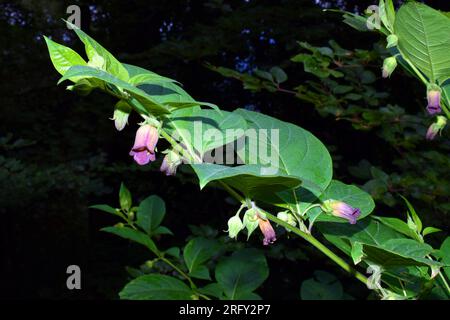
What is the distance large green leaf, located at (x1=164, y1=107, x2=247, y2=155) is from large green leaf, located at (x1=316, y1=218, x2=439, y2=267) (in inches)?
5.2

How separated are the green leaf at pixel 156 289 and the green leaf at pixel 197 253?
0.32 feet

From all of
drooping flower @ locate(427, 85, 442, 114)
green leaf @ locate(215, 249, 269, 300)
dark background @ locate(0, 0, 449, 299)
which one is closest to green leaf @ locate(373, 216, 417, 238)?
drooping flower @ locate(427, 85, 442, 114)

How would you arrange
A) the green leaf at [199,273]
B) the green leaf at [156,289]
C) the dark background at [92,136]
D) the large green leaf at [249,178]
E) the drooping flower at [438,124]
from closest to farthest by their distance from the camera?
the large green leaf at [249,178] → the drooping flower at [438,124] → the green leaf at [156,289] → the green leaf at [199,273] → the dark background at [92,136]

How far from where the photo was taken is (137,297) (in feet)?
2.48

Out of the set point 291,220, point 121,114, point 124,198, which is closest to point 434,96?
point 291,220

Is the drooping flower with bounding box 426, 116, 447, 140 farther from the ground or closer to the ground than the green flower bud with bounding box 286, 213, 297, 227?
farther from the ground

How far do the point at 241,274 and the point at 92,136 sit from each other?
303 centimetres

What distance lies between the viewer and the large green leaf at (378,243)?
1.22ft

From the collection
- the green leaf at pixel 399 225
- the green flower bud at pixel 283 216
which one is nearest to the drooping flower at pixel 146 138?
the green flower bud at pixel 283 216

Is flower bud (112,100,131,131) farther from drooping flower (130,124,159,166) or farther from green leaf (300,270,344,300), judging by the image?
green leaf (300,270,344,300)

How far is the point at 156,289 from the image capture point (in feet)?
2.55

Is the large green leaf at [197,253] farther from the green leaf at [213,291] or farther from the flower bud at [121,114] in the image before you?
the flower bud at [121,114]

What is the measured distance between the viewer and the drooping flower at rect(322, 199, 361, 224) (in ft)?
1.34

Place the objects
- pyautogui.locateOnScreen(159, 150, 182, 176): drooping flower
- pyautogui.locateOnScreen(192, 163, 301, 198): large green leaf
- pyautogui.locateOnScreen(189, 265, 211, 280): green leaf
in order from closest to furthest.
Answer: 1. pyautogui.locateOnScreen(192, 163, 301, 198): large green leaf
2. pyautogui.locateOnScreen(159, 150, 182, 176): drooping flower
3. pyautogui.locateOnScreen(189, 265, 211, 280): green leaf
